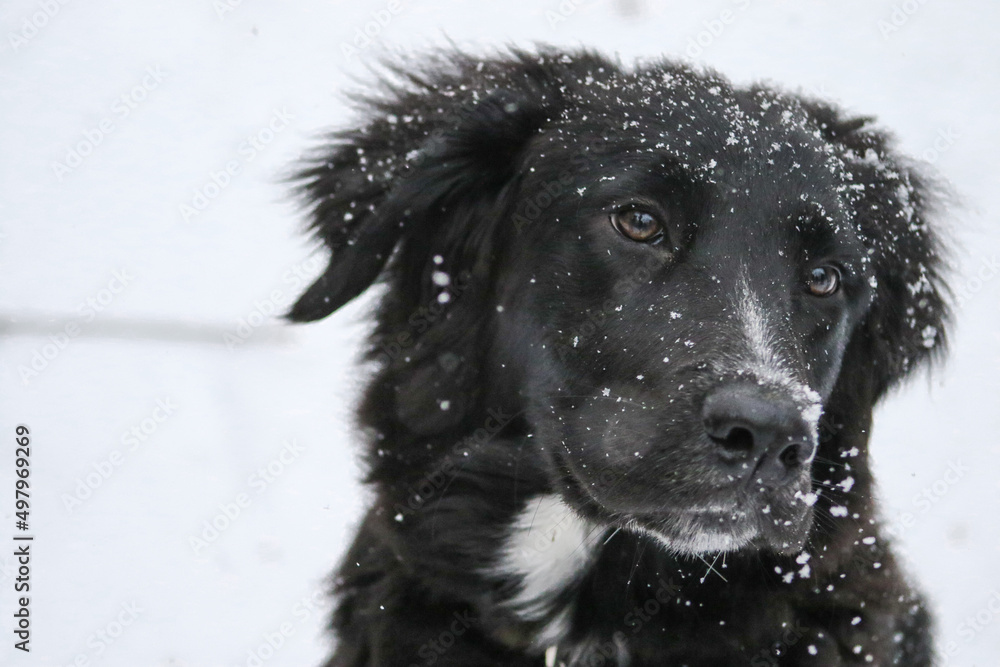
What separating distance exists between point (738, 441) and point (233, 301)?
3802mm

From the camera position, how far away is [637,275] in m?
2.57

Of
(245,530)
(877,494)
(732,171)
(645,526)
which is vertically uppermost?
(732,171)

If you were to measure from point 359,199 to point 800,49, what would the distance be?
499 centimetres

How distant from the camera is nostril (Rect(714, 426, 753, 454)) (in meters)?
2.16

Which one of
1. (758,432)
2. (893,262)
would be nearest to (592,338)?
(758,432)

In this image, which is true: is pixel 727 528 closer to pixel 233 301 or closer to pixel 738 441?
pixel 738 441

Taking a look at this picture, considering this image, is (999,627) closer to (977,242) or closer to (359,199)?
(977,242)

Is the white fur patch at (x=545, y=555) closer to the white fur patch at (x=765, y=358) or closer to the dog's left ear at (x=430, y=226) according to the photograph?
the dog's left ear at (x=430, y=226)

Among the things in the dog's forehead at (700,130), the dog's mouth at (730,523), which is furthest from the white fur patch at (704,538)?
the dog's forehead at (700,130)

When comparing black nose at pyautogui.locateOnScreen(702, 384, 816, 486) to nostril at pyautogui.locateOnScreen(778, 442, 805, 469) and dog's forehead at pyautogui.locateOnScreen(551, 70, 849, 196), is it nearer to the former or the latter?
nostril at pyautogui.locateOnScreen(778, 442, 805, 469)

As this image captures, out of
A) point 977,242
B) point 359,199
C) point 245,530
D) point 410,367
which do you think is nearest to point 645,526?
point 410,367

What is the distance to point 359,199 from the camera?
293 centimetres

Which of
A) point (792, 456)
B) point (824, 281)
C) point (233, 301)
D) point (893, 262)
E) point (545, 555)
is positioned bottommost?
point (233, 301)

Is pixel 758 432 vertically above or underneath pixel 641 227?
underneath
